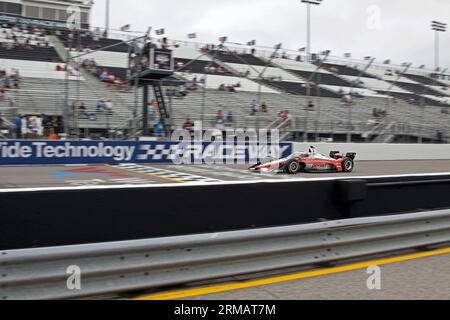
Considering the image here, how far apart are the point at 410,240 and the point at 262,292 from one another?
2338 mm

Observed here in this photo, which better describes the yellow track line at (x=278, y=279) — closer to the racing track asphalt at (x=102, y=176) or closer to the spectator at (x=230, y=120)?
the racing track asphalt at (x=102, y=176)

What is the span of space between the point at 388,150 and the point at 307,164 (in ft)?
40.9

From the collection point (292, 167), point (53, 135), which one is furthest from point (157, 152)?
point (292, 167)

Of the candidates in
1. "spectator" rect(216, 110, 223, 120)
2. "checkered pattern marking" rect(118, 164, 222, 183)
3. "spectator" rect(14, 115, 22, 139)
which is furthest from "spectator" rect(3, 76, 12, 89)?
"spectator" rect(216, 110, 223, 120)

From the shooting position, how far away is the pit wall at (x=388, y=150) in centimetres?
2392

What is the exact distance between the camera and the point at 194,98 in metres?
23.7

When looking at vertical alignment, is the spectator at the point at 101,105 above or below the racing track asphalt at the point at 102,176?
above

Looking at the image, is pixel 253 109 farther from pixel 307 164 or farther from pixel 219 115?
pixel 307 164

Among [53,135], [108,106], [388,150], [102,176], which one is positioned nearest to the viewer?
[102,176]

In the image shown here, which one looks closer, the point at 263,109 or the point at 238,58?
the point at 263,109

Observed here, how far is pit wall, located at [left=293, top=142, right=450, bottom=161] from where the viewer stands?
23922 mm

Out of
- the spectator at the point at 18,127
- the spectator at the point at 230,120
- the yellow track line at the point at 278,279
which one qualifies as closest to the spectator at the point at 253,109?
the spectator at the point at 230,120

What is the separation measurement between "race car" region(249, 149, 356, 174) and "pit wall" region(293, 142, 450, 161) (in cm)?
672

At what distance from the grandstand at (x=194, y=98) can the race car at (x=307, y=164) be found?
19.4 ft
